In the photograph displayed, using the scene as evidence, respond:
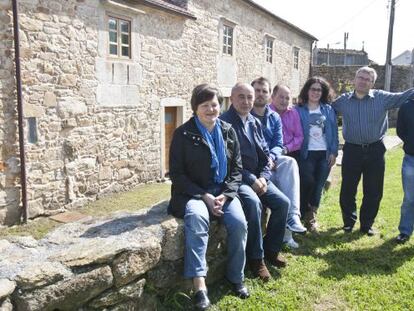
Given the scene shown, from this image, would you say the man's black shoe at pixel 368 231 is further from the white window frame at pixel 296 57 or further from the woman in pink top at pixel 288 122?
the white window frame at pixel 296 57

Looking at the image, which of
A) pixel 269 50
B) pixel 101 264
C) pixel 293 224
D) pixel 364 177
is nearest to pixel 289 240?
pixel 293 224

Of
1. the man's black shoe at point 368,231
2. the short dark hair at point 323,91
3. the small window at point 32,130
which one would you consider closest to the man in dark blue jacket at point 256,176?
the short dark hair at point 323,91

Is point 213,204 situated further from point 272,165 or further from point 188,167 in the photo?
point 272,165

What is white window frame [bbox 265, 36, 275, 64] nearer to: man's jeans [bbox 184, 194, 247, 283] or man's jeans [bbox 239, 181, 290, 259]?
man's jeans [bbox 239, 181, 290, 259]

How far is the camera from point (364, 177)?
15.1 ft

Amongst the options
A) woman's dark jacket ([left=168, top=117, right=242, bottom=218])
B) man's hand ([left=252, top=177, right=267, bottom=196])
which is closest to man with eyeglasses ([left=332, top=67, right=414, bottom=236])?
man's hand ([left=252, top=177, right=267, bottom=196])

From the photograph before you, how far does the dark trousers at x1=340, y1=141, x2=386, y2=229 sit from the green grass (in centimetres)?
300

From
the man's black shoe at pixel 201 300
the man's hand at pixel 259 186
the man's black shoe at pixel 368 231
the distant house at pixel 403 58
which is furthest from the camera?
the distant house at pixel 403 58

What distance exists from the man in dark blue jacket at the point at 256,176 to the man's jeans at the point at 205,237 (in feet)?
1.06

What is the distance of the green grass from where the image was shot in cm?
622

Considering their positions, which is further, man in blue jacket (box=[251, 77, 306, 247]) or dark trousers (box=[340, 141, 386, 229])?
dark trousers (box=[340, 141, 386, 229])

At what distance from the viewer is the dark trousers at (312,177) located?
14.9ft

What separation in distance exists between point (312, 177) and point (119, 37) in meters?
5.44

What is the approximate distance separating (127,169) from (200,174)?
5851 millimetres
